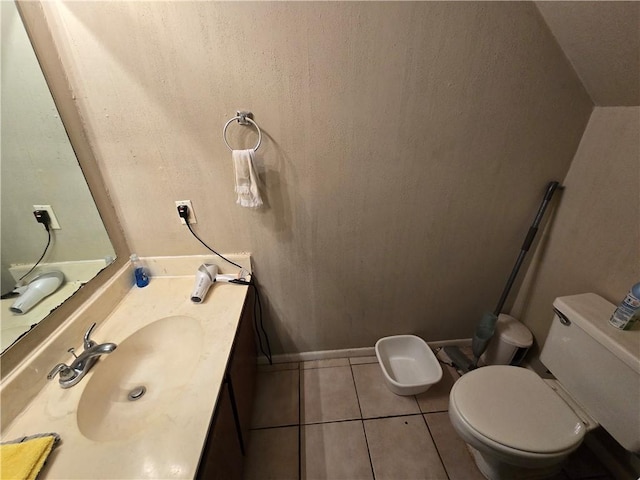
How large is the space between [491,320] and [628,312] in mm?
551

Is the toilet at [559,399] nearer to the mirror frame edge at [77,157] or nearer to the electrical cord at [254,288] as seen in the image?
the electrical cord at [254,288]

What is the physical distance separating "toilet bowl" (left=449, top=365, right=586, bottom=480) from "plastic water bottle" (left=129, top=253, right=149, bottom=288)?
144cm

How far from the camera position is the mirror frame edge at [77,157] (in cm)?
77

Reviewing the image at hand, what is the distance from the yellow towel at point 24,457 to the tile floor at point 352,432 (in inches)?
32.4

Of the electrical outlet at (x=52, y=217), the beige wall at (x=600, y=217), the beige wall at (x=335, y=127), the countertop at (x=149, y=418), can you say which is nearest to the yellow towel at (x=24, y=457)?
the countertop at (x=149, y=418)

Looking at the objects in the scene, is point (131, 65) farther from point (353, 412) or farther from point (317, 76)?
point (353, 412)

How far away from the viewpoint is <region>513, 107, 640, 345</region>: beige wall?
0.98 m

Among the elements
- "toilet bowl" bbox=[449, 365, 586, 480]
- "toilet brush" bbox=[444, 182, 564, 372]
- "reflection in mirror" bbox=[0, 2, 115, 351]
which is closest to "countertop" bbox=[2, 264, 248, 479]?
"reflection in mirror" bbox=[0, 2, 115, 351]

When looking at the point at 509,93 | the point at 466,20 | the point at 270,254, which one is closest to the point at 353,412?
the point at 270,254

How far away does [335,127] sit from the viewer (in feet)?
3.42

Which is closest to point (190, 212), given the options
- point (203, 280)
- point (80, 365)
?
point (203, 280)

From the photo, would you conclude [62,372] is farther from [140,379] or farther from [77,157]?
[77,157]

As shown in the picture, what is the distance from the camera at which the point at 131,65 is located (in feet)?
3.00

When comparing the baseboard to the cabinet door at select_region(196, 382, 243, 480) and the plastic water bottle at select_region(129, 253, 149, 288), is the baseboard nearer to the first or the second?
the cabinet door at select_region(196, 382, 243, 480)
